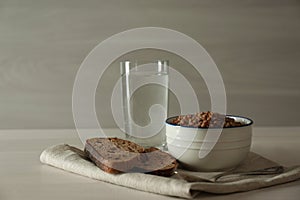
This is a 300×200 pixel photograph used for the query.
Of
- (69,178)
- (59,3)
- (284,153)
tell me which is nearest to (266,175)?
(284,153)

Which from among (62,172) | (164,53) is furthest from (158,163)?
(164,53)

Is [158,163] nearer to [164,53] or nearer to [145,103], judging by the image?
Answer: [145,103]

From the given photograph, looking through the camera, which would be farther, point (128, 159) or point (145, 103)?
point (145, 103)

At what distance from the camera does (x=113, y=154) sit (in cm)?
110

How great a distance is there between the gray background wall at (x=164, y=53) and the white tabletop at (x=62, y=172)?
73 millimetres

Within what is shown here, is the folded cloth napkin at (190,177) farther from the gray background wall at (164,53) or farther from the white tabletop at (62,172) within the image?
the gray background wall at (164,53)

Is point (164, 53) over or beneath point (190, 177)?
over

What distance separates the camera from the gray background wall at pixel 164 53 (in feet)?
5.09

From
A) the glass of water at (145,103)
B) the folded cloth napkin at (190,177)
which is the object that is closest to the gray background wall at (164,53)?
the glass of water at (145,103)

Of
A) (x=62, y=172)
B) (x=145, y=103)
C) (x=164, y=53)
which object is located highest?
(x=164, y=53)

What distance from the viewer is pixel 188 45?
5.12 feet

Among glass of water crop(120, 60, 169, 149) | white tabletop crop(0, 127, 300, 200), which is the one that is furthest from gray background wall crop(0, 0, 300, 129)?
glass of water crop(120, 60, 169, 149)

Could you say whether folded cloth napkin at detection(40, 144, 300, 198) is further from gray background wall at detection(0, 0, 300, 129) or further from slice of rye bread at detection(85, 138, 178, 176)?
gray background wall at detection(0, 0, 300, 129)

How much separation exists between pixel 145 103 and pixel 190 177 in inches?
12.8
